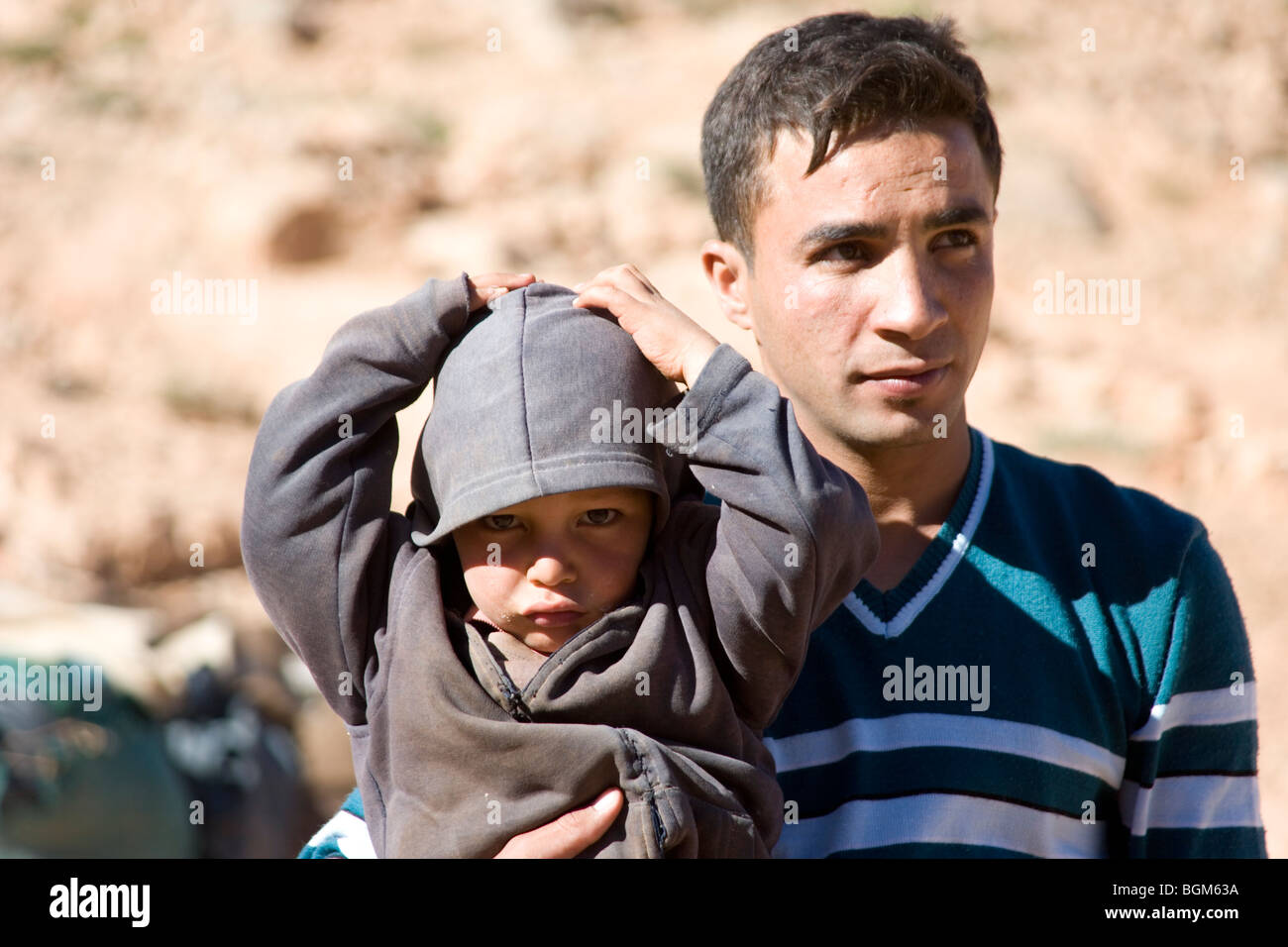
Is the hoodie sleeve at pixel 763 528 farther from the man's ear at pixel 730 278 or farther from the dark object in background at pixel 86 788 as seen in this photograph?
the dark object in background at pixel 86 788

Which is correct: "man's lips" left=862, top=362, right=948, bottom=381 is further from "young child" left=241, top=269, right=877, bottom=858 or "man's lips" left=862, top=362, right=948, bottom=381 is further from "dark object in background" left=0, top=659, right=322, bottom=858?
"dark object in background" left=0, top=659, right=322, bottom=858

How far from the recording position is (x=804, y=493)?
2.02 meters

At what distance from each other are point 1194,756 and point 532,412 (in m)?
1.38

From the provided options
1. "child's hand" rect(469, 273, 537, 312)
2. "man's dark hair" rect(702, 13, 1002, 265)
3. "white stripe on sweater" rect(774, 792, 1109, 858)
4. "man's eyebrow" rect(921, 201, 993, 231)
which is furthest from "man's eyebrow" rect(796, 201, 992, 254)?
"white stripe on sweater" rect(774, 792, 1109, 858)

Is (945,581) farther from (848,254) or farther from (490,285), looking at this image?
(490,285)

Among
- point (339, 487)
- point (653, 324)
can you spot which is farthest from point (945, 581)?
point (339, 487)

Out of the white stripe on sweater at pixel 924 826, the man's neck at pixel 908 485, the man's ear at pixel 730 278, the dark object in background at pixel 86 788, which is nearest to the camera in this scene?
the white stripe on sweater at pixel 924 826

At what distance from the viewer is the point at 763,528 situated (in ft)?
6.68

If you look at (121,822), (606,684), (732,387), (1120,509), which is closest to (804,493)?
(732,387)

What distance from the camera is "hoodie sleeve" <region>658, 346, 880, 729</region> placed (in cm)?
203

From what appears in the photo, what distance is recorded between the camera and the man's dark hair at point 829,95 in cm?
253

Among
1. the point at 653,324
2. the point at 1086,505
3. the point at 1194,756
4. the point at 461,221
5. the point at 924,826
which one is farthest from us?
the point at 461,221

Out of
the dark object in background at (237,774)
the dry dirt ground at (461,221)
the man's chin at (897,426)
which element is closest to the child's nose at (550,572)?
the man's chin at (897,426)

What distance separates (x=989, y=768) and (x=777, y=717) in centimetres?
38
